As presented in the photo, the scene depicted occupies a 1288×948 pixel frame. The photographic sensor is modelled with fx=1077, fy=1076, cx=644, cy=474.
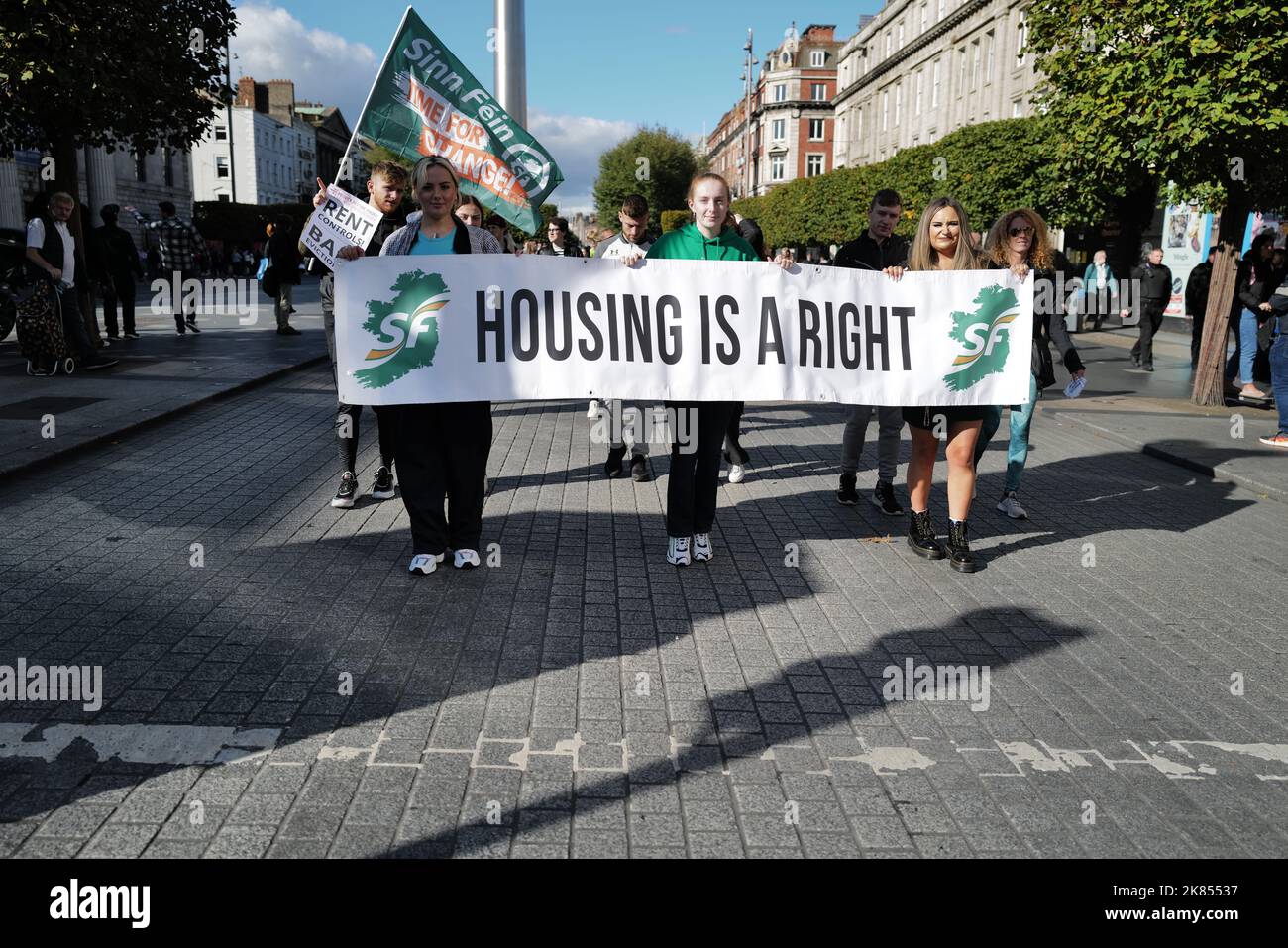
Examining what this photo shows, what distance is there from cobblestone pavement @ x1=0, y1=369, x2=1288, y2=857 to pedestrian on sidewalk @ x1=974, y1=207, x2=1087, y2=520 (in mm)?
488

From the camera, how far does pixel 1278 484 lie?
28.4 ft

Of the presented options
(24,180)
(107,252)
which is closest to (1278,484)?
(107,252)

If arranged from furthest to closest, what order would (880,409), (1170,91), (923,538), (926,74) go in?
(926,74), (1170,91), (880,409), (923,538)

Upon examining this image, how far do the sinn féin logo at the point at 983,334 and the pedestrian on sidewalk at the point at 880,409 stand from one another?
618 mm

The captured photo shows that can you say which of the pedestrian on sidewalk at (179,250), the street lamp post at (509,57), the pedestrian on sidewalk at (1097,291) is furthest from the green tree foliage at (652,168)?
the street lamp post at (509,57)

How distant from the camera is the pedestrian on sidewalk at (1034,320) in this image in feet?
21.0

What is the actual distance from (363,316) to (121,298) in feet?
46.9

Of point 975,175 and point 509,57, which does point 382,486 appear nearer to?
point 509,57

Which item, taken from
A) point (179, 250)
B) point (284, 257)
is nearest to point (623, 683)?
point (284, 257)

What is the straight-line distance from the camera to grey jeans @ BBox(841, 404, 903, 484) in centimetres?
733

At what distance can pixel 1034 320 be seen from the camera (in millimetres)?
7000

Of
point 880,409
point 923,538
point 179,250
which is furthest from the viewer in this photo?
point 179,250

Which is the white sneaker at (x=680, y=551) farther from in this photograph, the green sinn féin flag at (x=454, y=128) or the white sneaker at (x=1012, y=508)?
the green sinn féin flag at (x=454, y=128)

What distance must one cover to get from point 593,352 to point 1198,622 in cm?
341
